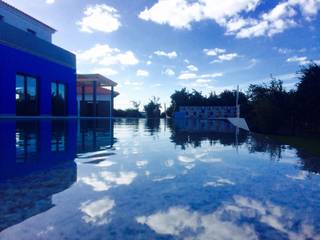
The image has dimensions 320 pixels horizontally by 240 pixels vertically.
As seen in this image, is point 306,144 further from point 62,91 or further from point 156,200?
point 62,91

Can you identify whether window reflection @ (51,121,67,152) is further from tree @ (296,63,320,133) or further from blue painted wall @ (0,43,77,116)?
tree @ (296,63,320,133)

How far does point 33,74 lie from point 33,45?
209 centimetres

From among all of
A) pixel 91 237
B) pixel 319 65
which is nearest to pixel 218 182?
pixel 91 237

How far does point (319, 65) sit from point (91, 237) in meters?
16.1

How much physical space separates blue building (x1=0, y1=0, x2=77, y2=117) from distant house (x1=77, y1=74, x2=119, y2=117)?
4704 mm

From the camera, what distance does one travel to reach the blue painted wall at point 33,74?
17.4 m

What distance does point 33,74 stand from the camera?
20.4 m

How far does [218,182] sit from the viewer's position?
3.79 m

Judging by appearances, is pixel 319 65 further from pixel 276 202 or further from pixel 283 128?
pixel 276 202

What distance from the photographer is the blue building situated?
17.7 metres

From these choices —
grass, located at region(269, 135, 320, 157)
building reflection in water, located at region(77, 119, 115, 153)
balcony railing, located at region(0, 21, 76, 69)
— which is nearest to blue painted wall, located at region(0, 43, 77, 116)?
balcony railing, located at region(0, 21, 76, 69)

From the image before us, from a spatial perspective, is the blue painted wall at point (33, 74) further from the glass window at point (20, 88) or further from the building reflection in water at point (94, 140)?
the building reflection in water at point (94, 140)

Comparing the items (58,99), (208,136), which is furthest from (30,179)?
(58,99)

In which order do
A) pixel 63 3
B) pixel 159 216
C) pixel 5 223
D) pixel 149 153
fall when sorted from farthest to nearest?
pixel 63 3, pixel 149 153, pixel 159 216, pixel 5 223
